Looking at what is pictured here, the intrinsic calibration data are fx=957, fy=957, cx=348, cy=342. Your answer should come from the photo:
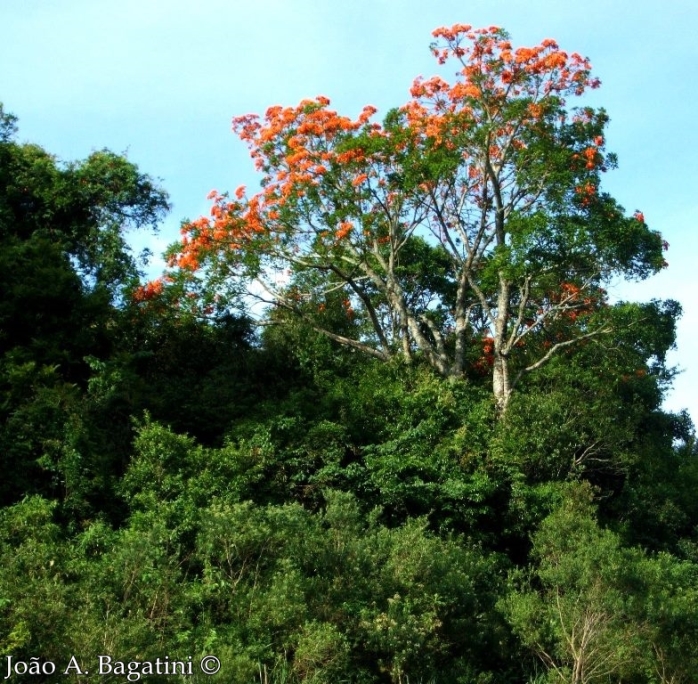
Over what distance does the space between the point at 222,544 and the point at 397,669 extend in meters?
2.34

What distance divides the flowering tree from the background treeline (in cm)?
117

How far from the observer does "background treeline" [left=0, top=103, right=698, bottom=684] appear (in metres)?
9.94

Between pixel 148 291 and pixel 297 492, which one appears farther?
pixel 148 291

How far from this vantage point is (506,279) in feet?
59.9

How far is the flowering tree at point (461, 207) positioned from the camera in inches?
705

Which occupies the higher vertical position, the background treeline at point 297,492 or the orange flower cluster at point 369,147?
the orange flower cluster at point 369,147

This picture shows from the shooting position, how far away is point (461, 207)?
65.2 ft

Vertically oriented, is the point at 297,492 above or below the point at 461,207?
below

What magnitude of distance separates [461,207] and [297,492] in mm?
7508

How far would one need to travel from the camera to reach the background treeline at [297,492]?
32.6 feet

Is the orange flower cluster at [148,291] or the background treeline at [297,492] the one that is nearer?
the background treeline at [297,492]

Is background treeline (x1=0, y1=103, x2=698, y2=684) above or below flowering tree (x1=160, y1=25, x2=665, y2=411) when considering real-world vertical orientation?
below

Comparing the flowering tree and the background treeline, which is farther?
the flowering tree

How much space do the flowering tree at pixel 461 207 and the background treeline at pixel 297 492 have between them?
46.0 inches
